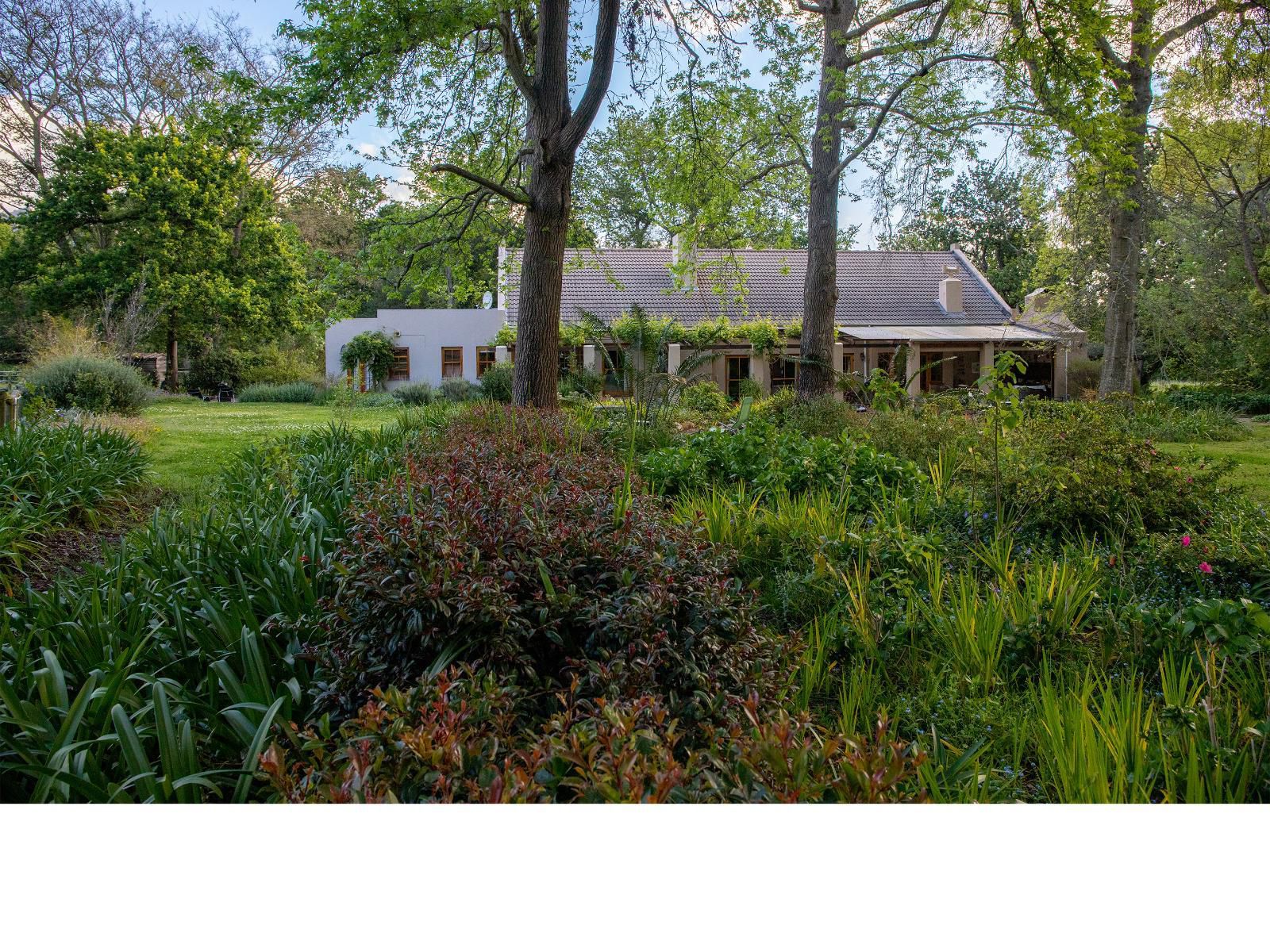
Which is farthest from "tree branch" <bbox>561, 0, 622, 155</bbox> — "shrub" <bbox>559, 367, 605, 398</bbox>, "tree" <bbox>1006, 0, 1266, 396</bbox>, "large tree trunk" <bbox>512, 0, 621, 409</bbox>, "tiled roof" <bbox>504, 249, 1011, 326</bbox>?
"tiled roof" <bbox>504, 249, 1011, 326</bbox>

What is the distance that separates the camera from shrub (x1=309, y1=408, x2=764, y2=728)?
164 cm

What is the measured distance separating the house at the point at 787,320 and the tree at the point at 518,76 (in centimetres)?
997

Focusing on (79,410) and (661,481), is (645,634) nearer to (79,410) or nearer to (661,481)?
(661,481)

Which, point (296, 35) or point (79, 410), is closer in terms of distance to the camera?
point (296, 35)

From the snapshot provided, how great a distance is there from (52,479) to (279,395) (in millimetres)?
8778

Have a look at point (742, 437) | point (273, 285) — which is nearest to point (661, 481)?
point (742, 437)

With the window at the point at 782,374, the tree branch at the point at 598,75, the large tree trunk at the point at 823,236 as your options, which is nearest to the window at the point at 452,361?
the window at the point at 782,374

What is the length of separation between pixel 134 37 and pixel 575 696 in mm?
3580

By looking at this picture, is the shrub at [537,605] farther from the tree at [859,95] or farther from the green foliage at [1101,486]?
the tree at [859,95]

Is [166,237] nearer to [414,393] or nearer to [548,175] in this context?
[414,393]

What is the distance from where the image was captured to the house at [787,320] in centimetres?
1861

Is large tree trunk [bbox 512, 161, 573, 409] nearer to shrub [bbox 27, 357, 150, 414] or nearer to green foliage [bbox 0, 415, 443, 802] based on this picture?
green foliage [bbox 0, 415, 443, 802]
